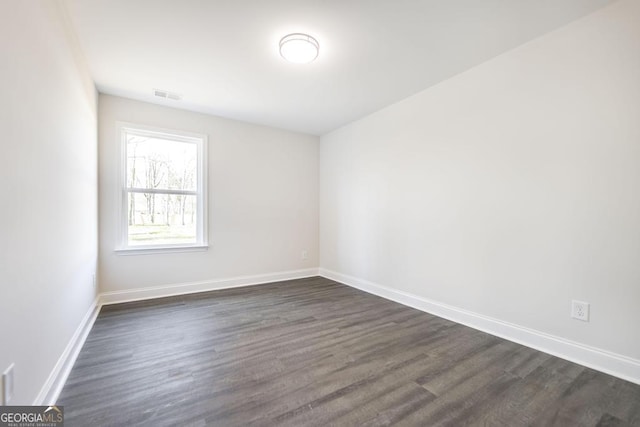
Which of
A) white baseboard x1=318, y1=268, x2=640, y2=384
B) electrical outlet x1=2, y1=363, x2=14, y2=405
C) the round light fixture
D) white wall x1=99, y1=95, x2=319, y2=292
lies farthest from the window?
white baseboard x1=318, y1=268, x2=640, y2=384

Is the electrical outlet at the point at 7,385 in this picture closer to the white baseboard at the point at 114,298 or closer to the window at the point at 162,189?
the white baseboard at the point at 114,298

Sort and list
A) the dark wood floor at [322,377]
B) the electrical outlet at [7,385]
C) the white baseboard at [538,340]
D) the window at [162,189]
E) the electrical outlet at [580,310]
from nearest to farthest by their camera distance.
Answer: the electrical outlet at [7,385]
the dark wood floor at [322,377]
the white baseboard at [538,340]
the electrical outlet at [580,310]
the window at [162,189]

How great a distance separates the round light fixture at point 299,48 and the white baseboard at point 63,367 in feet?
9.10

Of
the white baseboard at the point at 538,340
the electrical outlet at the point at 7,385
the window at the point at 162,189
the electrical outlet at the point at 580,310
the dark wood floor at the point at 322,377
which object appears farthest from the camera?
the window at the point at 162,189

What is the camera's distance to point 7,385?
1.14 m

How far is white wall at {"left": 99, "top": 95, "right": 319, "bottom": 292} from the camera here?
3.32 metres

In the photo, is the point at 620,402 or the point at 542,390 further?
the point at 542,390

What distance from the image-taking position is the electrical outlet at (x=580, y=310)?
201 centimetres

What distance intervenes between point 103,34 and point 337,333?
3.21 metres

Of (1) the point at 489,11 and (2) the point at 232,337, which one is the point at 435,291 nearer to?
(2) the point at 232,337

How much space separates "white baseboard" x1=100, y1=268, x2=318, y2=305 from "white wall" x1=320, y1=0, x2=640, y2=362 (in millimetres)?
1712

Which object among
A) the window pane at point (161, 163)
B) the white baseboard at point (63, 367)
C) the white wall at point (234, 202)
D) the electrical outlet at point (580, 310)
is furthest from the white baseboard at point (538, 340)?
the window pane at point (161, 163)

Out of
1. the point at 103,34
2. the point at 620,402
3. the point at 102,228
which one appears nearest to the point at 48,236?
the point at 103,34

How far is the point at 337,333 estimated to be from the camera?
2.53 m
